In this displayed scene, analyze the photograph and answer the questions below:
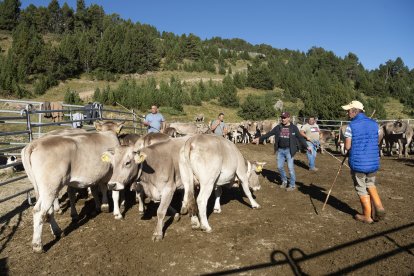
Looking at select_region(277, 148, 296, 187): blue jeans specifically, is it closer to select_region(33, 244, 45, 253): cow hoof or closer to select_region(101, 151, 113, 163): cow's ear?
select_region(101, 151, 113, 163): cow's ear

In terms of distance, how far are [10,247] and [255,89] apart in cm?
6004

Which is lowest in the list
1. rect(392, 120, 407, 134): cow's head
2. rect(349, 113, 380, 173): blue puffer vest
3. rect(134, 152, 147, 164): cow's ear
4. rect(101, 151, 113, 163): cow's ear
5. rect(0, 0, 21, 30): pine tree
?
rect(392, 120, 407, 134): cow's head

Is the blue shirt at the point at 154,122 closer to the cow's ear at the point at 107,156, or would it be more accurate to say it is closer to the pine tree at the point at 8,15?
the cow's ear at the point at 107,156

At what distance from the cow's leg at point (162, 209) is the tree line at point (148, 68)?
33.2m

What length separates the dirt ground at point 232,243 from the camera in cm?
463

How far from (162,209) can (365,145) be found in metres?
3.96

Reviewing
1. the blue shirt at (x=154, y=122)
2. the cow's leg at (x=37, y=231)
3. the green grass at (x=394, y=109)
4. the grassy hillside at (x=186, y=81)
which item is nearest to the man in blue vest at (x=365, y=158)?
the cow's leg at (x=37, y=231)

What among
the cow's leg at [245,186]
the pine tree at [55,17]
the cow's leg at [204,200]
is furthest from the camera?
the pine tree at [55,17]

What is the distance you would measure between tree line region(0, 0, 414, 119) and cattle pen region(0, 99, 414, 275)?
32.2 m

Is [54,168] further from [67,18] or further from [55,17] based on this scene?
[55,17]

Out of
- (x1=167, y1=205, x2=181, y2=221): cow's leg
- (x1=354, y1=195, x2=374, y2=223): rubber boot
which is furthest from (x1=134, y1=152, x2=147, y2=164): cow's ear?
(x1=354, y1=195, x2=374, y2=223): rubber boot

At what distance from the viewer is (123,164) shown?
5.35 metres

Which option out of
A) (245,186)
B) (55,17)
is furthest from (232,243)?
(55,17)

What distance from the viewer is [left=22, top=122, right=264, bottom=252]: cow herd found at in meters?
5.21
